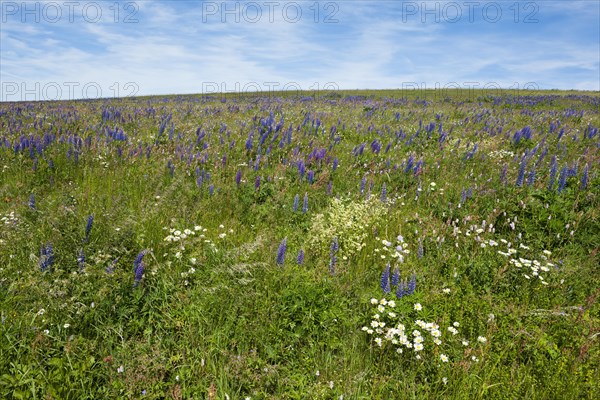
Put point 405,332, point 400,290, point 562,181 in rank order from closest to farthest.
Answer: point 405,332
point 400,290
point 562,181

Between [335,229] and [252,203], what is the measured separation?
5.55 feet

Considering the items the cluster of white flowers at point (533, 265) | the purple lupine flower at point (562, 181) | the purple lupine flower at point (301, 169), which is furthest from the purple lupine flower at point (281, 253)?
the purple lupine flower at point (562, 181)

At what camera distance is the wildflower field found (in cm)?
278

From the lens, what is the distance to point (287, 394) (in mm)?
2689

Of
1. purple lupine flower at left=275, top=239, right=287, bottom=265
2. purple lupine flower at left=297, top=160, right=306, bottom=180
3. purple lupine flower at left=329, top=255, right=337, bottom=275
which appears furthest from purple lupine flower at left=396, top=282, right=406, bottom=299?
purple lupine flower at left=297, top=160, right=306, bottom=180

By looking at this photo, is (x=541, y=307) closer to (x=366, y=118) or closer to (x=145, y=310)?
(x=145, y=310)

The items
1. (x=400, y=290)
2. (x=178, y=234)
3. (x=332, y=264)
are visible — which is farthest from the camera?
(x=178, y=234)

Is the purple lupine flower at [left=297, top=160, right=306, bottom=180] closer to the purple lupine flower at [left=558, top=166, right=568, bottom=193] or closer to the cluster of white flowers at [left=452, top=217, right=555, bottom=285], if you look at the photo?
the cluster of white flowers at [left=452, top=217, right=555, bottom=285]

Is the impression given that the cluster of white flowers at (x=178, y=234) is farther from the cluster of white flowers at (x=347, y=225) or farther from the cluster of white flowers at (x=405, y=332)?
the cluster of white flowers at (x=405, y=332)

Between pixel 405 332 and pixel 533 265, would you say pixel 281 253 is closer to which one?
pixel 405 332

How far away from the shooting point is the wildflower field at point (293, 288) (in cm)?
278

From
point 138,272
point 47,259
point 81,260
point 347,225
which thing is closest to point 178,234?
point 138,272

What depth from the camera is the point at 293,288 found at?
3531 millimetres

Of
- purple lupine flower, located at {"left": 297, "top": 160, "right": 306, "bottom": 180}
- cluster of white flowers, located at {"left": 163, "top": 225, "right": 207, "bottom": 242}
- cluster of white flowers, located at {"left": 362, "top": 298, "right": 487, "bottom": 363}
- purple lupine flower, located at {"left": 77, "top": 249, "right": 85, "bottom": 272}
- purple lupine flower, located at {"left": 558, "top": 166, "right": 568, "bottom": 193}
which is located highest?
purple lupine flower, located at {"left": 297, "top": 160, "right": 306, "bottom": 180}
